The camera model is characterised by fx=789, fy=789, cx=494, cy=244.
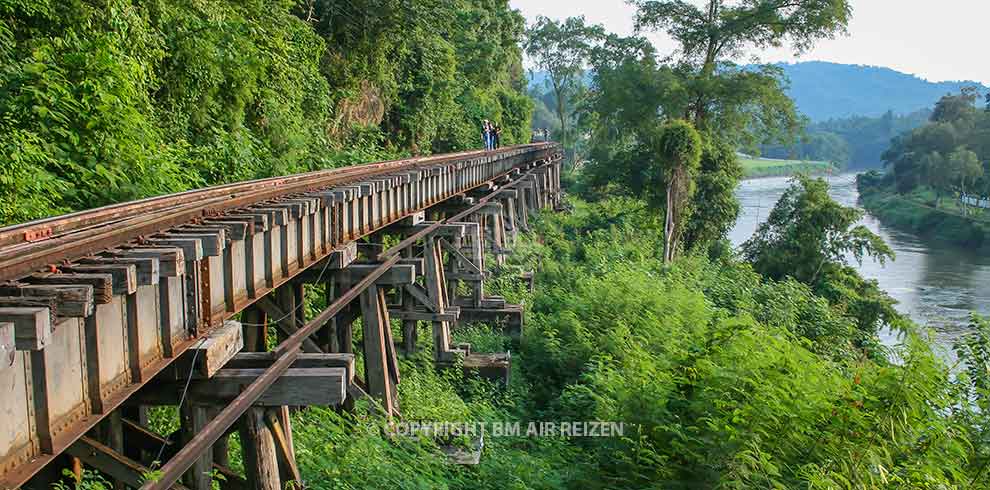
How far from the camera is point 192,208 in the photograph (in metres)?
5.52

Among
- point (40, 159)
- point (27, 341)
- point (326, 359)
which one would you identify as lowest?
point (326, 359)

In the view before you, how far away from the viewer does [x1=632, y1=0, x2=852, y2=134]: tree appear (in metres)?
29.0

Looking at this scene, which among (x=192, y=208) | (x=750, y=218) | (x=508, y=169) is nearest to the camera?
(x=192, y=208)

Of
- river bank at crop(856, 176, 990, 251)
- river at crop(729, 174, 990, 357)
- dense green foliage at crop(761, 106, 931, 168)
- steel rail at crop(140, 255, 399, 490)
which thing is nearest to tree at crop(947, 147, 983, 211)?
river bank at crop(856, 176, 990, 251)

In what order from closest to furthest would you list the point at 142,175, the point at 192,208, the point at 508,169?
the point at 192,208, the point at 142,175, the point at 508,169

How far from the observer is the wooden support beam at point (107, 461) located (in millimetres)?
4246

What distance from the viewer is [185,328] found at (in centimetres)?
448

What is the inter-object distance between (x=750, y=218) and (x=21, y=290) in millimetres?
50207

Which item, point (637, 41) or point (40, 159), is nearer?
point (40, 159)

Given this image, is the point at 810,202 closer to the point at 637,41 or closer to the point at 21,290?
the point at 637,41

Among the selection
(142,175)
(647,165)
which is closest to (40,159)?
(142,175)

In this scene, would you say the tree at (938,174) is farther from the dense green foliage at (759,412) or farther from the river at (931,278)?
the dense green foliage at (759,412)

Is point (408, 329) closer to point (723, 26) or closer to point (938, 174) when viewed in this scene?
point (723, 26)

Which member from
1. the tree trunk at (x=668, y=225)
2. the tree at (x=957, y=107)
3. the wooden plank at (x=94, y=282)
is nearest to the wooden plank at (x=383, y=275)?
the wooden plank at (x=94, y=282)
